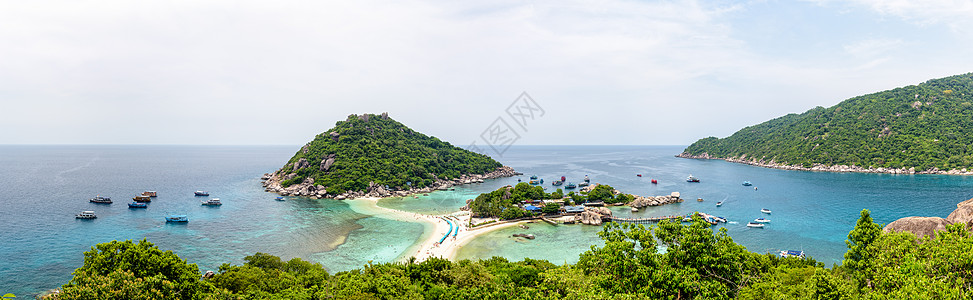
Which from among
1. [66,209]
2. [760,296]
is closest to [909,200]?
[760,296]

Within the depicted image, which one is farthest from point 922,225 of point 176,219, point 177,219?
point 176,219

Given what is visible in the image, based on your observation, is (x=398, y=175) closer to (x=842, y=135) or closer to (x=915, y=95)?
(x=842, y=135)

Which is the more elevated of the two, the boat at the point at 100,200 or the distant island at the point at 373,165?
the distant island at the point at 373,165

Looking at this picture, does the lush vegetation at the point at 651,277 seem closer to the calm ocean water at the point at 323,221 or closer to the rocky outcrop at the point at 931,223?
the rocky outcrop at the point at 931,223

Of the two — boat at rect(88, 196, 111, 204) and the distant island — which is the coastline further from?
boat at rect(88, 196, 111, 204)

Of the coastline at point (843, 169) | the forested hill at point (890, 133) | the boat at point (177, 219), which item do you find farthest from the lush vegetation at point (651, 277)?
the forested hill at point (890, 133)

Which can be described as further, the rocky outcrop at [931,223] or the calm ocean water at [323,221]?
the calm ocean water at [323,221]

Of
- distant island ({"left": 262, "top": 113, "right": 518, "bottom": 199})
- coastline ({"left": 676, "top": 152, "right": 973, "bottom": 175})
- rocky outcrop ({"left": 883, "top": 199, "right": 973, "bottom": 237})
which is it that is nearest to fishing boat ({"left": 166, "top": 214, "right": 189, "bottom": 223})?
distant island ({"left": 262, "top": 113, "right": 518, "bottom": 199})
